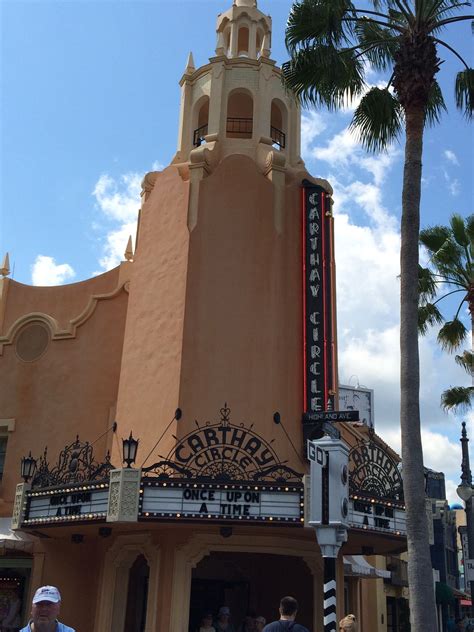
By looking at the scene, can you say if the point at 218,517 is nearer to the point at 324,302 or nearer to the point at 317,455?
the point at 317,455

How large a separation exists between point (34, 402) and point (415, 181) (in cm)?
1446

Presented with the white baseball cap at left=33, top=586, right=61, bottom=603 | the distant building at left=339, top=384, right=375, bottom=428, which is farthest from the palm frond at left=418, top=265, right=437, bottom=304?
the distant building at left=339, top=384, right=375, bottom=428

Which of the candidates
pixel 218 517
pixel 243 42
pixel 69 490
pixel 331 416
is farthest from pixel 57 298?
pixel 243 42

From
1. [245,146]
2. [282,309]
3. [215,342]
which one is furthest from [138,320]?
[245,146]

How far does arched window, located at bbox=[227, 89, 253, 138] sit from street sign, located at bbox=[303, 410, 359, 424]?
10287mm

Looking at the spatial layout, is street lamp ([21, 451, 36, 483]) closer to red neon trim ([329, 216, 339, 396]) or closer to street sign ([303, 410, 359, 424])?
street sign ([303, 410, 359, 424])

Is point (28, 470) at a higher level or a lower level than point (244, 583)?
higher

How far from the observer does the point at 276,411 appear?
63.3 feet

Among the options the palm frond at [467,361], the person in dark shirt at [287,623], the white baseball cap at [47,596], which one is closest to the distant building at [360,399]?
the palm frond at [467,361]

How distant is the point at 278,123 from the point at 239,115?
1404mm

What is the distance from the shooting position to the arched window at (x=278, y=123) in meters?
24.2

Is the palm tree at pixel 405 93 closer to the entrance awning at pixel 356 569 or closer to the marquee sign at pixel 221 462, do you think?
the marquee sign at pixel 221 462

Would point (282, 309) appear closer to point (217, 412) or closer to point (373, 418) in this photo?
point (217, 412)

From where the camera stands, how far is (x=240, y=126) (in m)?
24.7
